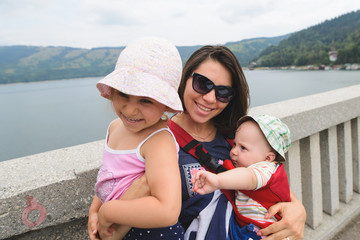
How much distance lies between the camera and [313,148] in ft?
8.45

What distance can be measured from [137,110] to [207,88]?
61cm

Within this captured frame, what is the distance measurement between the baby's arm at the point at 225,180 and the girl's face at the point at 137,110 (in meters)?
0.33

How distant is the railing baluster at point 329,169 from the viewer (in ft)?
9.07

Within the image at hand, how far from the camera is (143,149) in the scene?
1131mm

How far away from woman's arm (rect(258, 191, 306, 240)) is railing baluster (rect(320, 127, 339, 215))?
1.51m

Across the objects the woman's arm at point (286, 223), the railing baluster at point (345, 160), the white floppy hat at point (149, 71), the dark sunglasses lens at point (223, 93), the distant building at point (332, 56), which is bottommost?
the distant building at point (332, 56)

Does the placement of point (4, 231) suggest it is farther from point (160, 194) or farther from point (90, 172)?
point (160, 194)

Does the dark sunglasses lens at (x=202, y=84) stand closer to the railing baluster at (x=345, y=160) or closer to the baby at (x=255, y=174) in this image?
the baby at (x=255, y=174)

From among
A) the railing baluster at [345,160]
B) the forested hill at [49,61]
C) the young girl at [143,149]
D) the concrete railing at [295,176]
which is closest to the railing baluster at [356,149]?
the concrete railing at [295,176]

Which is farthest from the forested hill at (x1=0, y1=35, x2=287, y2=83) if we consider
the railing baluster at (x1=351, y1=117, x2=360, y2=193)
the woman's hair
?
the woman's hair

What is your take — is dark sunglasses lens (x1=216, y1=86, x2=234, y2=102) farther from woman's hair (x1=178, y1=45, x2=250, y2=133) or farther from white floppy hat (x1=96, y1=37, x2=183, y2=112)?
white floppy hat (x1=96, y1=37, x2=183, y2=112)

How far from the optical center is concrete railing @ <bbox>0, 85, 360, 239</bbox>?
1.25 m

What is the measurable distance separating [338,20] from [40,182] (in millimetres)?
102771

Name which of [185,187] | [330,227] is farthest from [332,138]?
[185,187]
